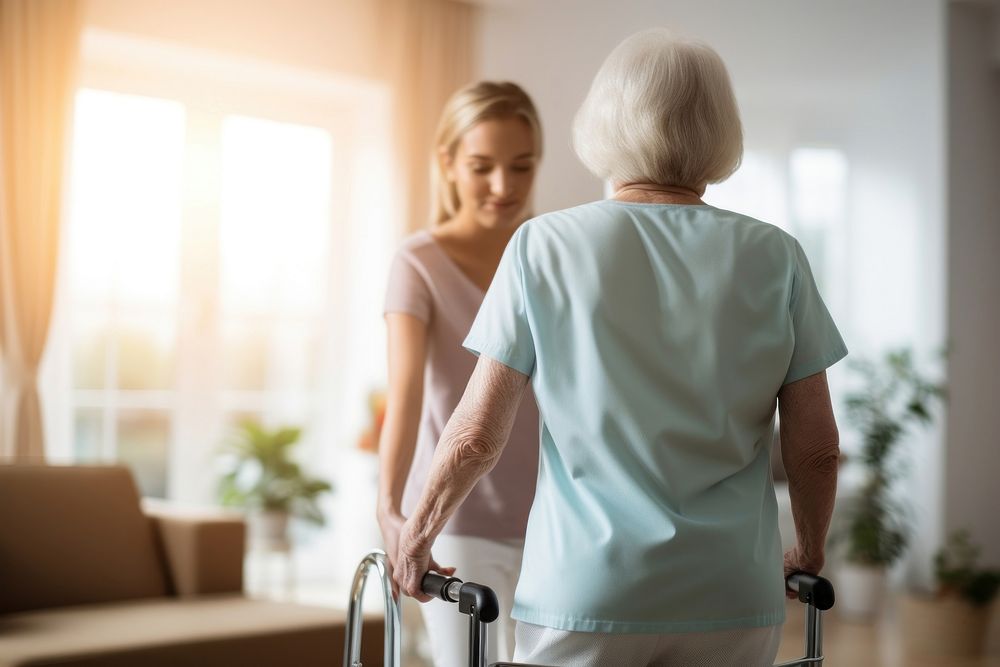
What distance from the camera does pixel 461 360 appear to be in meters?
1.90

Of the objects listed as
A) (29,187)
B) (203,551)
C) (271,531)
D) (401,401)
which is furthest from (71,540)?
(401,401)

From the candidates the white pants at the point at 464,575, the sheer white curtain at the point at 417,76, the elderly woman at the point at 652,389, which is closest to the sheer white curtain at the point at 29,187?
the sheer white curtain at the point at 417,76

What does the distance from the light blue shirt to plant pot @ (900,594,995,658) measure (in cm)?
415

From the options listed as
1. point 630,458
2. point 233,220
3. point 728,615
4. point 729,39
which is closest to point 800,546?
point 728,615

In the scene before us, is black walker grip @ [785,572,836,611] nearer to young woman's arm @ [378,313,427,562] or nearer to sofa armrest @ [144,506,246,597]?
young woman's arm @ [378,313,427,562]

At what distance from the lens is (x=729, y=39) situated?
6.12 m

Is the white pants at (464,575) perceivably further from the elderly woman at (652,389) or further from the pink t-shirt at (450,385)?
the elderly woman at (652,389)

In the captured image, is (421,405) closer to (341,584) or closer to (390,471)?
(390,471)

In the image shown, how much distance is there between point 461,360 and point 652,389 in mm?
719

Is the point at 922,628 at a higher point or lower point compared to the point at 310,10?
lower

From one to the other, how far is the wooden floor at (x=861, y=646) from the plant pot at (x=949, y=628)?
0.05 metres

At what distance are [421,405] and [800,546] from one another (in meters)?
0.71

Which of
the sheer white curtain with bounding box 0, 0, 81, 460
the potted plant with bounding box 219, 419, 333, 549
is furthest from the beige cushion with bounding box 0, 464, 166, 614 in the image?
the potted plant with bounding box 219, 419, 333, 549

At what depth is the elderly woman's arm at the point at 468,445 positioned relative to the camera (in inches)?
51.3
